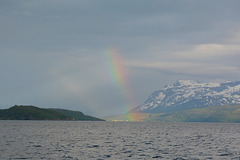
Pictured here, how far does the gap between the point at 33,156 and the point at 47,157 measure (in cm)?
407

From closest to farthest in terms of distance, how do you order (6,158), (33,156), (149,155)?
(6,158), (33,156), (149,155)

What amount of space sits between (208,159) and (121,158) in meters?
21.6

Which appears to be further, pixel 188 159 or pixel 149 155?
pixel 149 155

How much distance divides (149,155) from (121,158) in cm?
970

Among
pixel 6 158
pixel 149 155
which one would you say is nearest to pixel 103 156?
pixel 149 155

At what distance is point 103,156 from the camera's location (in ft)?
257

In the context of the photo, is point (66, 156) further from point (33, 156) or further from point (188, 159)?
point (188, 159)

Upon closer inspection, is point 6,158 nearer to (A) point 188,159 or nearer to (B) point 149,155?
→ (B) point 149,155

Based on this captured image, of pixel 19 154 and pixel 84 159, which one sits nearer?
pixel 84 159

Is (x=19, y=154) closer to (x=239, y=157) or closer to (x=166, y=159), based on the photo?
(x=166, y=159)

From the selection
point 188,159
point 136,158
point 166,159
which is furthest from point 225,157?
point 136,158

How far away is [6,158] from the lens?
71.1 metres

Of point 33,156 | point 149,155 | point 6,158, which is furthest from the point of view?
point 149,155

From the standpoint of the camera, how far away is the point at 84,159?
7331 centimetres
